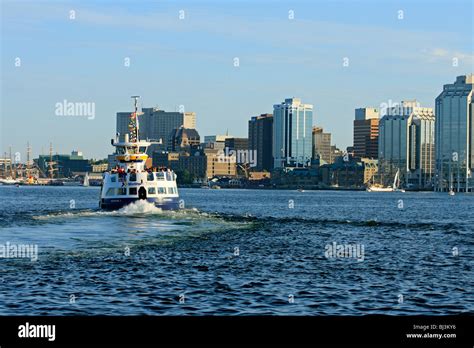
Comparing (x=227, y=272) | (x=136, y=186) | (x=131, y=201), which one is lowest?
(x=227, y=272)

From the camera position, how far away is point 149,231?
220 ft

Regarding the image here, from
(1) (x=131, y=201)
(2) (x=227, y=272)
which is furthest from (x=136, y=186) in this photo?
(2) (x=227, y=272)

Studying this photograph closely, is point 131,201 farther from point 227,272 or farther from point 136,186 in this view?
point 227,272

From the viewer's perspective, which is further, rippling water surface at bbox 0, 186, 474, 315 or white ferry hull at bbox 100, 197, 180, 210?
white ferry hull at bbox 100, 197, 180, 210

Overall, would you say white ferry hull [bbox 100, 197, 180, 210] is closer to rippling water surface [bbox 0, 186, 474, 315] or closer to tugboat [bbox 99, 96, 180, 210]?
tugboat [bbox 99, 96, 180, 210]

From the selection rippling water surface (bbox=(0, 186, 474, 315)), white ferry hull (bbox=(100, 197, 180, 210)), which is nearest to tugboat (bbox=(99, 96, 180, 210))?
white ferry hull (bbox=(100, 197, 180, 210))

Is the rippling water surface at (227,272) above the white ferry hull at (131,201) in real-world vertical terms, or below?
below

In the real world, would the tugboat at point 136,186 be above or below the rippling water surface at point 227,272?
above

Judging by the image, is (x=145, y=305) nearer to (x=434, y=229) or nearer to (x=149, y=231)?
(x=149, y=231)

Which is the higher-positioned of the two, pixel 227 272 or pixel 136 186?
pixel 136 186

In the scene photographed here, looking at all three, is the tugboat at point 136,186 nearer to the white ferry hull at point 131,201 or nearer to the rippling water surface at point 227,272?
the white ferry hull at point 131,201

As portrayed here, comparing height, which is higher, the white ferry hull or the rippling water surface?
the white ferry hull

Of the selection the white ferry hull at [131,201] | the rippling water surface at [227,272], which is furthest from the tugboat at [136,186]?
the rippling water surface at [227,272]

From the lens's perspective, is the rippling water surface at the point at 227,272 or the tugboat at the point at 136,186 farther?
the tugboat at the point at 136,186
